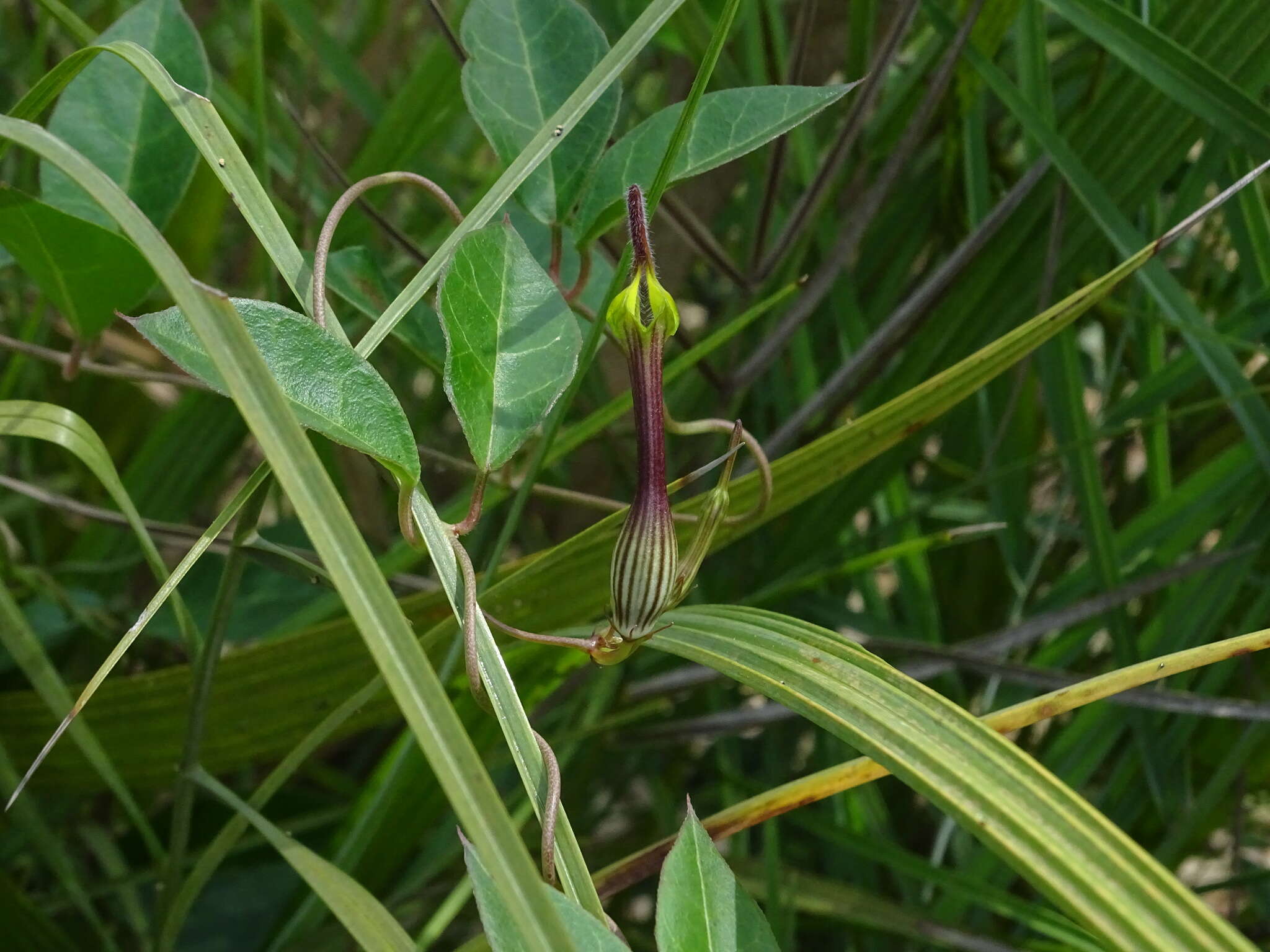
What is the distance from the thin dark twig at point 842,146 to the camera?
62 centimetres

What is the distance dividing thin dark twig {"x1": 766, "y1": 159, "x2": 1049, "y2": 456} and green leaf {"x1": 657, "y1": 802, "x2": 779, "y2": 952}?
0.39 m

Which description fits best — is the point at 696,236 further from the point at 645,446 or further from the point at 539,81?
the point at 645,446

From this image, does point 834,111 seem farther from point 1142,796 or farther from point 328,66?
point 1142,796

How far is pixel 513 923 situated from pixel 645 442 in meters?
0.14

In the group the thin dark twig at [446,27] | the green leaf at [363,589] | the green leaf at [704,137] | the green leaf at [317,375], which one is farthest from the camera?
the thin dark twig at [446,27]

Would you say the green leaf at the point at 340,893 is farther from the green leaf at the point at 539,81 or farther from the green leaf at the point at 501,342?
the green leaf at the point at 539,81

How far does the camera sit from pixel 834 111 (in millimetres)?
850

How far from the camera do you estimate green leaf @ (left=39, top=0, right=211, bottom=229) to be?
0.60 metres

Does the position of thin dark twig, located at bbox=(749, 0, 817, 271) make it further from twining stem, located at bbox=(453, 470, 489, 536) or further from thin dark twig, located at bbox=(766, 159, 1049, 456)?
twining stem, located at bbox=(453, 470, 489, 536)

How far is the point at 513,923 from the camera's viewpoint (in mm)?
302

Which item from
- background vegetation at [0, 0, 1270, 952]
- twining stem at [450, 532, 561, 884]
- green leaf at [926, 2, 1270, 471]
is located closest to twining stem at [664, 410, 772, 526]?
background vegetation at [0, 0, 1270, 952]

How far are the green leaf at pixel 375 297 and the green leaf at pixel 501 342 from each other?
0.43 ft

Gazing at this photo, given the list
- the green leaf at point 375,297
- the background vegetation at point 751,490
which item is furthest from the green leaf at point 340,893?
the green leaf at point 375,297

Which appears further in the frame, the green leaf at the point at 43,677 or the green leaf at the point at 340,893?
the green leaf at the point at 43,677
